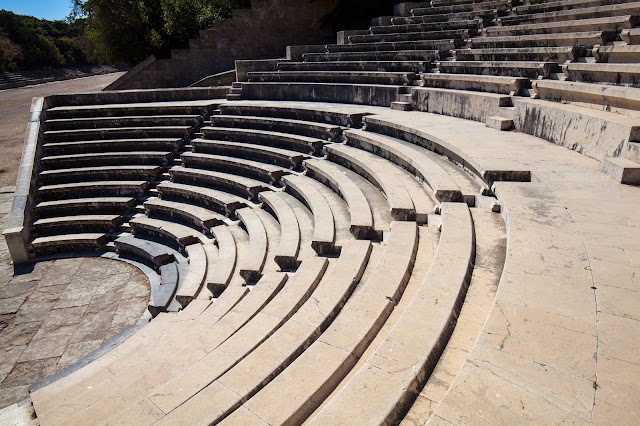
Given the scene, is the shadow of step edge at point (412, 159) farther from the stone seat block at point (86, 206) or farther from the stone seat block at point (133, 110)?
the stone seat block at point (86, 206)

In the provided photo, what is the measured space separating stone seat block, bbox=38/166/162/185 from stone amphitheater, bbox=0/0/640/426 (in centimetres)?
6

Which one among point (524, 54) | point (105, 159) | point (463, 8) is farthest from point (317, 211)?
point (463, 8)

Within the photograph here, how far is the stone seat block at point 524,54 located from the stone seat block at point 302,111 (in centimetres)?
297

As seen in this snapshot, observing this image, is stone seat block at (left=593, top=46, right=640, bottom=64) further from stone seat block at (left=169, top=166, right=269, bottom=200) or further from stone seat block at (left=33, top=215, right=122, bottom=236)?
stone seat block at (left=33, top=215, right=122, bottom=236)

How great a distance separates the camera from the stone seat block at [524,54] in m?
7.94

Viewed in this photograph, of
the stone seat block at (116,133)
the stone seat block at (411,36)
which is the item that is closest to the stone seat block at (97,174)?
the stone seat block at (116,133)

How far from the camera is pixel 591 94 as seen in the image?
6609 mm

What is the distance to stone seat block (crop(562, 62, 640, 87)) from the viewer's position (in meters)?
6.23

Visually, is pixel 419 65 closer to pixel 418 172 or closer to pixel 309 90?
pixel 309 90

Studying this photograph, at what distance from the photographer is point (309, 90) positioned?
499 inches

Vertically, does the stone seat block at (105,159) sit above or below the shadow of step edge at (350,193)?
below

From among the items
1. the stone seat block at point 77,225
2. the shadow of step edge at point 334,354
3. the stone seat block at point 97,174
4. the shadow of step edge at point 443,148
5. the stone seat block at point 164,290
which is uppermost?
the shadow of step edge at point 443,148

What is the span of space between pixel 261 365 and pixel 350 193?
13.3 ft

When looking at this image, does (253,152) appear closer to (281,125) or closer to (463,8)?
(281,125)
